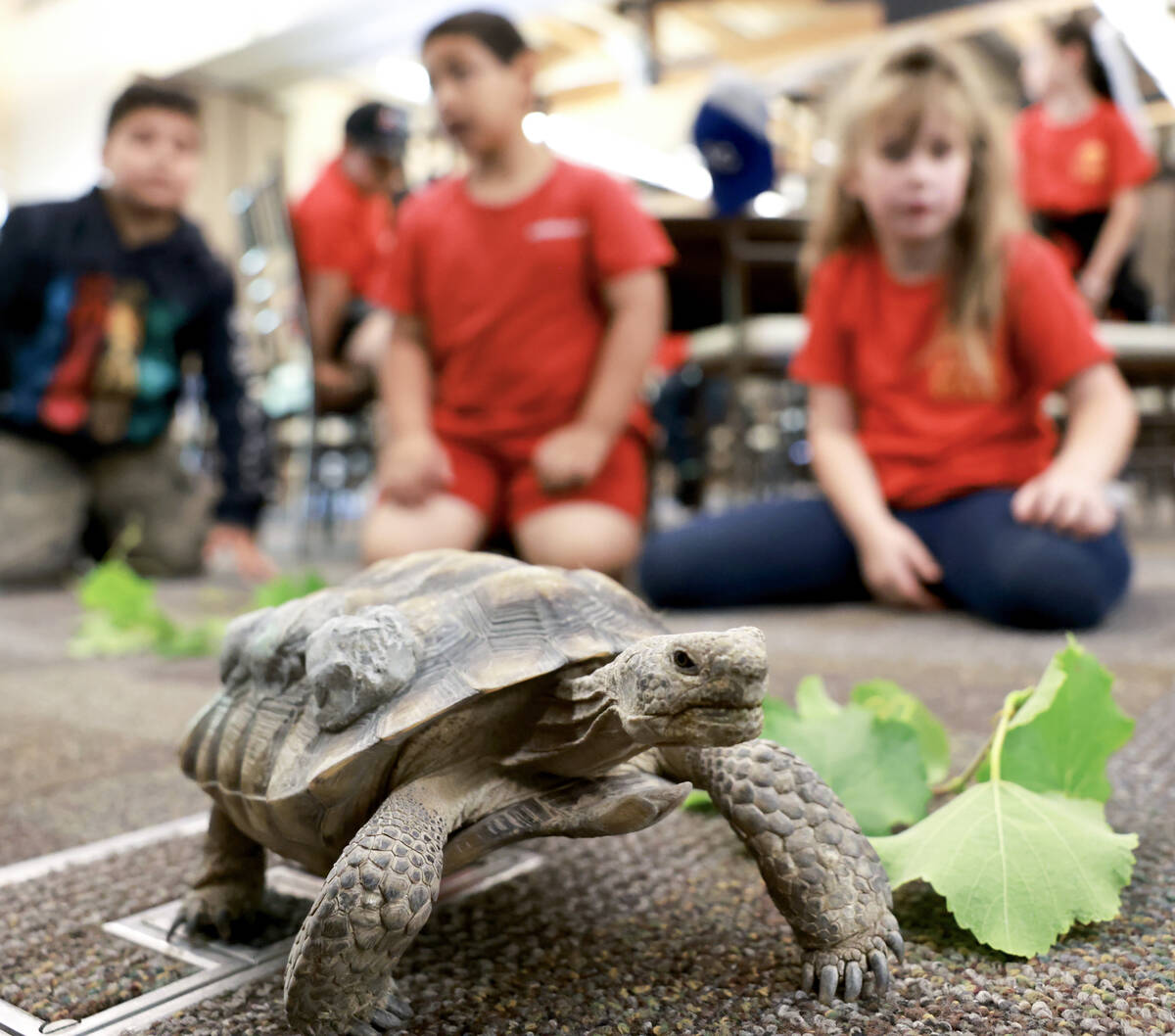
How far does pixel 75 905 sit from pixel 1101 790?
0.66 m

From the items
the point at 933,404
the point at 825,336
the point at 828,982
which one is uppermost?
the point at 825,336

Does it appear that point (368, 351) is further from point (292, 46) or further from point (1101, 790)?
point (292, 46)

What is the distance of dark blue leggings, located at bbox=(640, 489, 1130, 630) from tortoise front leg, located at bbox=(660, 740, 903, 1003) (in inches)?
47.9

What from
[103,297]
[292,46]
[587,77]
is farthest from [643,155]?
[103,297]

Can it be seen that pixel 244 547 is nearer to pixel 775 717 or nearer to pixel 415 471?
pixel 415 471

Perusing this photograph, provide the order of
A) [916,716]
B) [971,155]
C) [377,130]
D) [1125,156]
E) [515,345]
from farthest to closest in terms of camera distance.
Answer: [1125,156] < [377,130] < [515,345] < [971,155] < [916,716]

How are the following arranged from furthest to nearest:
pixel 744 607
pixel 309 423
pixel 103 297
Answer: pixel 309 423 → pixel 103 297 → pixel 744 607

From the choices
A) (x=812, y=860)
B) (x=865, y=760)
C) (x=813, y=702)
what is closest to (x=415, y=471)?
(x=813, y=702)

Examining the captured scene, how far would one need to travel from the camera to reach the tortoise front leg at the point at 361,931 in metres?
0.51

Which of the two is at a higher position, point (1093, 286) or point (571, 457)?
point (1093, 286)

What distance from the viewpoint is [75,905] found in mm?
712

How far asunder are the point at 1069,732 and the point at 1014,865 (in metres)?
0.13

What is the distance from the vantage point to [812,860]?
58cm

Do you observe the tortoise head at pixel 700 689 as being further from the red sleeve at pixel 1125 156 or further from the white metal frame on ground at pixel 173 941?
the red sleeve at pixel 1125 156
